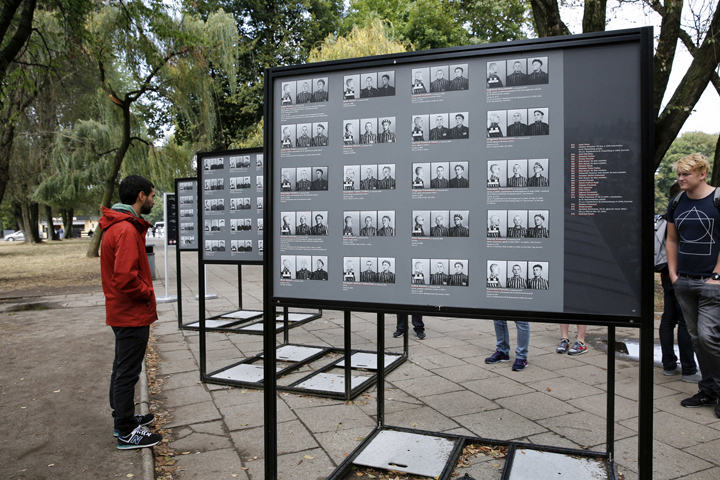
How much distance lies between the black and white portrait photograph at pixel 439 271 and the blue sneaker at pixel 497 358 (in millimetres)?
3266

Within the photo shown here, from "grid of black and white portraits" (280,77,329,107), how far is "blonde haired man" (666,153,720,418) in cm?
291

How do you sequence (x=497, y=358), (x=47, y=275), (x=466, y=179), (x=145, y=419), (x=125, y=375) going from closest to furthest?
(x=466, y=179) < (x=125, y=375) < (x=145, y=419) < (x=497, y=358) < (x=47, y=275)

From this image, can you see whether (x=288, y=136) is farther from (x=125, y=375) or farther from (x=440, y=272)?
(x=125, y=375)

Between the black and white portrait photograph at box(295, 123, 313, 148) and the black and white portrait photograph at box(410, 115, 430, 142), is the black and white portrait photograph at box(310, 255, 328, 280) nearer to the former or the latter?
the black and white portrait photograph at box(295, 123, 313, 148)

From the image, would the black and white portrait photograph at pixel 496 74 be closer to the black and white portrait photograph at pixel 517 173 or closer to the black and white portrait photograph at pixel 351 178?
the black and white portrait photograph at pixel 517 173

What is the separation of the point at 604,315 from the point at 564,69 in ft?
3.51

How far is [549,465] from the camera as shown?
9.96 feet

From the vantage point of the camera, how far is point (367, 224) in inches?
101

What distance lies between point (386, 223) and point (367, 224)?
0.10m

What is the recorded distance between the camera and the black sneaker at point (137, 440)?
11.4ft

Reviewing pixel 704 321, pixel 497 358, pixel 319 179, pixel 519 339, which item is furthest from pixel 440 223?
pixel 497 358

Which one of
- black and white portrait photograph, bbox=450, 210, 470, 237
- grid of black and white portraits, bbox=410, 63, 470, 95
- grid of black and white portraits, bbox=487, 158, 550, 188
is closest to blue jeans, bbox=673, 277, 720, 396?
grid of black and white portraits, bbox=487, 158, 550, 188

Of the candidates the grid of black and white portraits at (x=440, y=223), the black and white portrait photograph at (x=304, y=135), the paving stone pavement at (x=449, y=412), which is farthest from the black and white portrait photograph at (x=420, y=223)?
the paving stone pavement at (x=449, y=412)

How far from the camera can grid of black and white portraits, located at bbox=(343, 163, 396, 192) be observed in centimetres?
252
